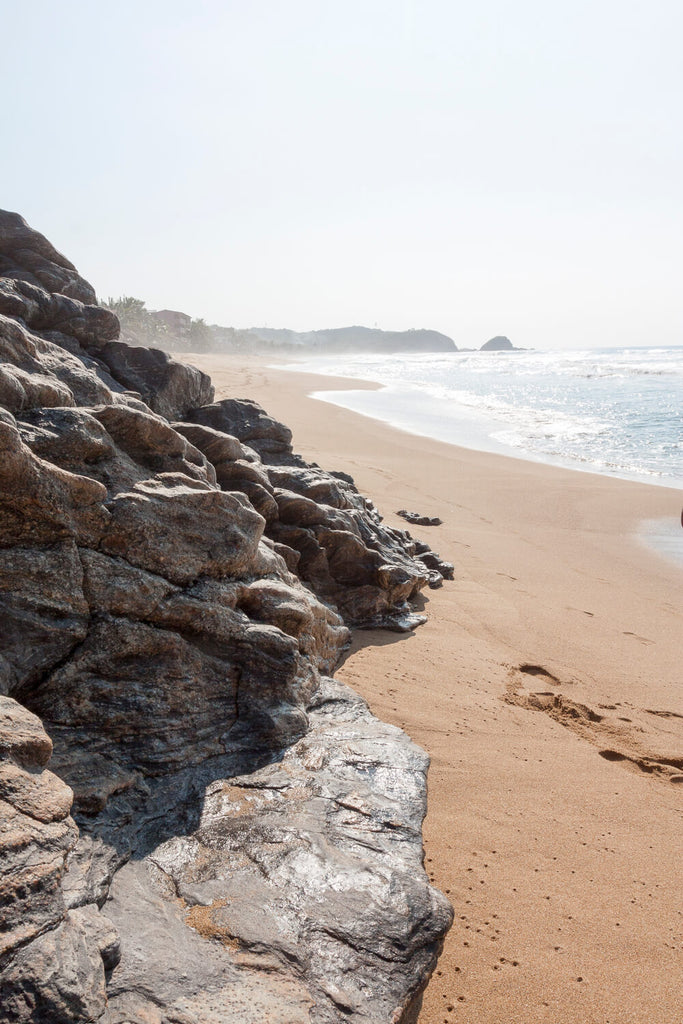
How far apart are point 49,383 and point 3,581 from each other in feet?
7.07

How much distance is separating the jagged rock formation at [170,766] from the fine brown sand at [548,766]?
24.1 inches

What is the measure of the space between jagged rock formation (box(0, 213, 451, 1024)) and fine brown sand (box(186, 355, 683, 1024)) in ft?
2.01

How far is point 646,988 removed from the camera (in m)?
3.77

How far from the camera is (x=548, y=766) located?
19.0 feet

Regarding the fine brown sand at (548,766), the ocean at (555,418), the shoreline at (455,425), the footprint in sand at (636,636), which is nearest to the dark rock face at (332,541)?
the fine brown sand at (548,766)

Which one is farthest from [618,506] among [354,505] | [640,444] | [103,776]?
[103,776]

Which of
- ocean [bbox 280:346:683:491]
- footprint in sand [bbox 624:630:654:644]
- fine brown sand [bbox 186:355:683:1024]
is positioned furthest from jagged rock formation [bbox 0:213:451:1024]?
ocean [bbox 280:346:683:491]

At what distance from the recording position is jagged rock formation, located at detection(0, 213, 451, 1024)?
2824 mm

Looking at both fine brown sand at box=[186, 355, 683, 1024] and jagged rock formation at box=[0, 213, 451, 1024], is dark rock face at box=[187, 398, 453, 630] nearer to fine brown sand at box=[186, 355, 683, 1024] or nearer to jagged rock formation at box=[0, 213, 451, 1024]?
fine brown sand at box=[186, 355, 683, 1024]

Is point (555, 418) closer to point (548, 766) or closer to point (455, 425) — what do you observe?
point (455, 425)

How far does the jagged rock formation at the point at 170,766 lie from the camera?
2.82 m

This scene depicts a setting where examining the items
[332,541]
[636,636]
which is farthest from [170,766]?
[636,636]

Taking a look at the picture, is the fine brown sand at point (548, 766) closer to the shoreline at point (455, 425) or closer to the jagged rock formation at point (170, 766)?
the jagged rock formation at point (170, 766)

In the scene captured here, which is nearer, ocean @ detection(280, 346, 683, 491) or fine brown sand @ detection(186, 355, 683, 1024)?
fine brown sand @ detection(186, 355, 683, 1024)
